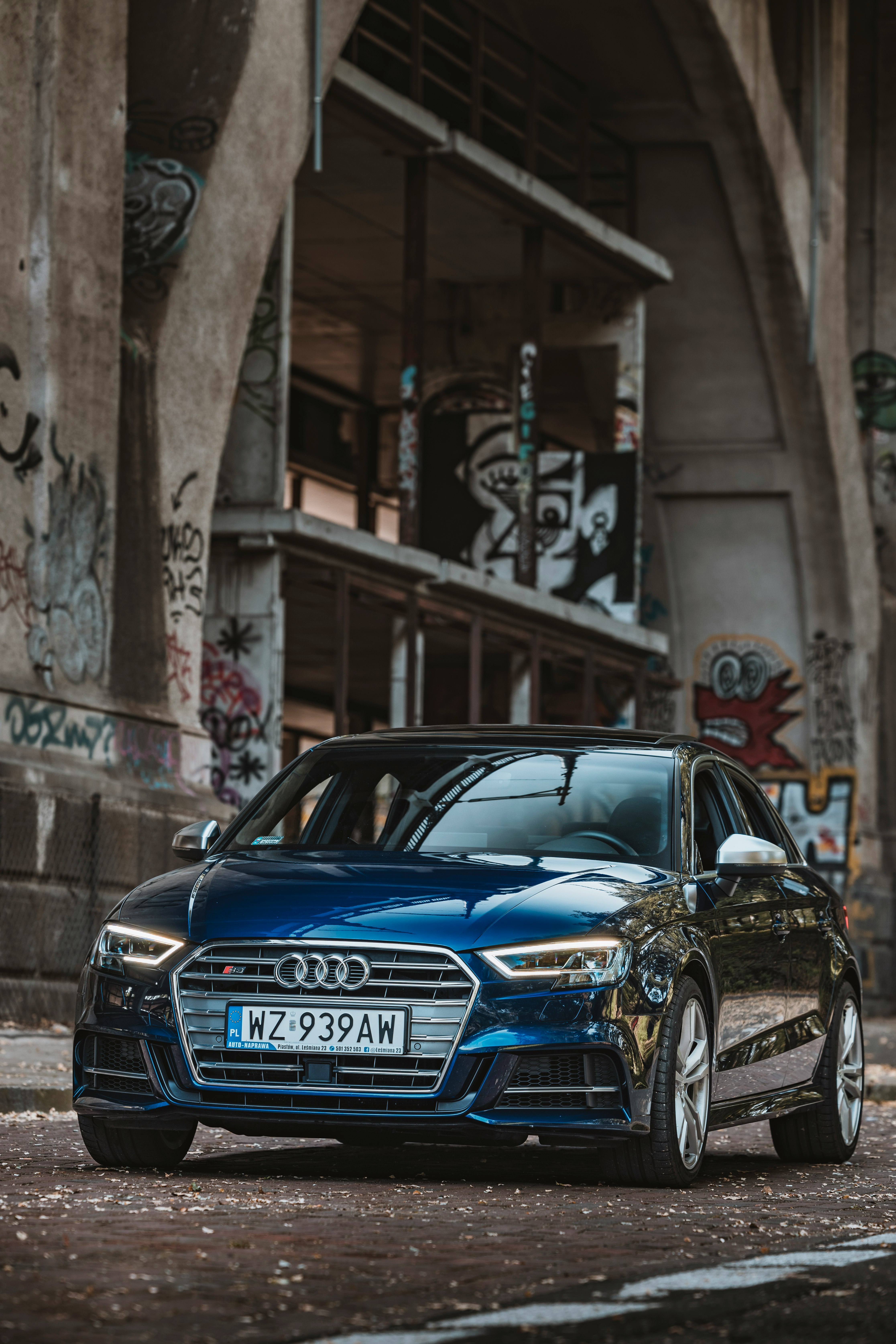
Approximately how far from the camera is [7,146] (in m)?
15.8

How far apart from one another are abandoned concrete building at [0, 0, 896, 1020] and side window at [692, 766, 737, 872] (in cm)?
702

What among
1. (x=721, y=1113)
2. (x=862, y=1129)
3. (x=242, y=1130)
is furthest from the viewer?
(x=862, y=1129)

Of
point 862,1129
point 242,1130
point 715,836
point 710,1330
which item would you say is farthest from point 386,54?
point 710,1330

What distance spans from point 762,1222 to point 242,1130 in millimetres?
1684

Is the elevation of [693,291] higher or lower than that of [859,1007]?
higher

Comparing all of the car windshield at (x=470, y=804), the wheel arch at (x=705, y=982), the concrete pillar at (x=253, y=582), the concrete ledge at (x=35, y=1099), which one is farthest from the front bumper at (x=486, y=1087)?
the concrete pillar at (x=253, y=582)

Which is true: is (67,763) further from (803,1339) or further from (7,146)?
(803,1339)

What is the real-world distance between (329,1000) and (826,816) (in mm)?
26803

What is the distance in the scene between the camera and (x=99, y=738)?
16.5 m

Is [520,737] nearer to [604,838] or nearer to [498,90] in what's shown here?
[604,838]

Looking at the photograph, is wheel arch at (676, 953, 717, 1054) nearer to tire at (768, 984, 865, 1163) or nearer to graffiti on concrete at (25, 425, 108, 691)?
tire at (768, 984, 865, 1163)

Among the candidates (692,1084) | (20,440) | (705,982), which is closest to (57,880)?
(20,440)

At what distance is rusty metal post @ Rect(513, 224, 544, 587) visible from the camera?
86.3ft

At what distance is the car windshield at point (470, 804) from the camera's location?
27.1 ft
